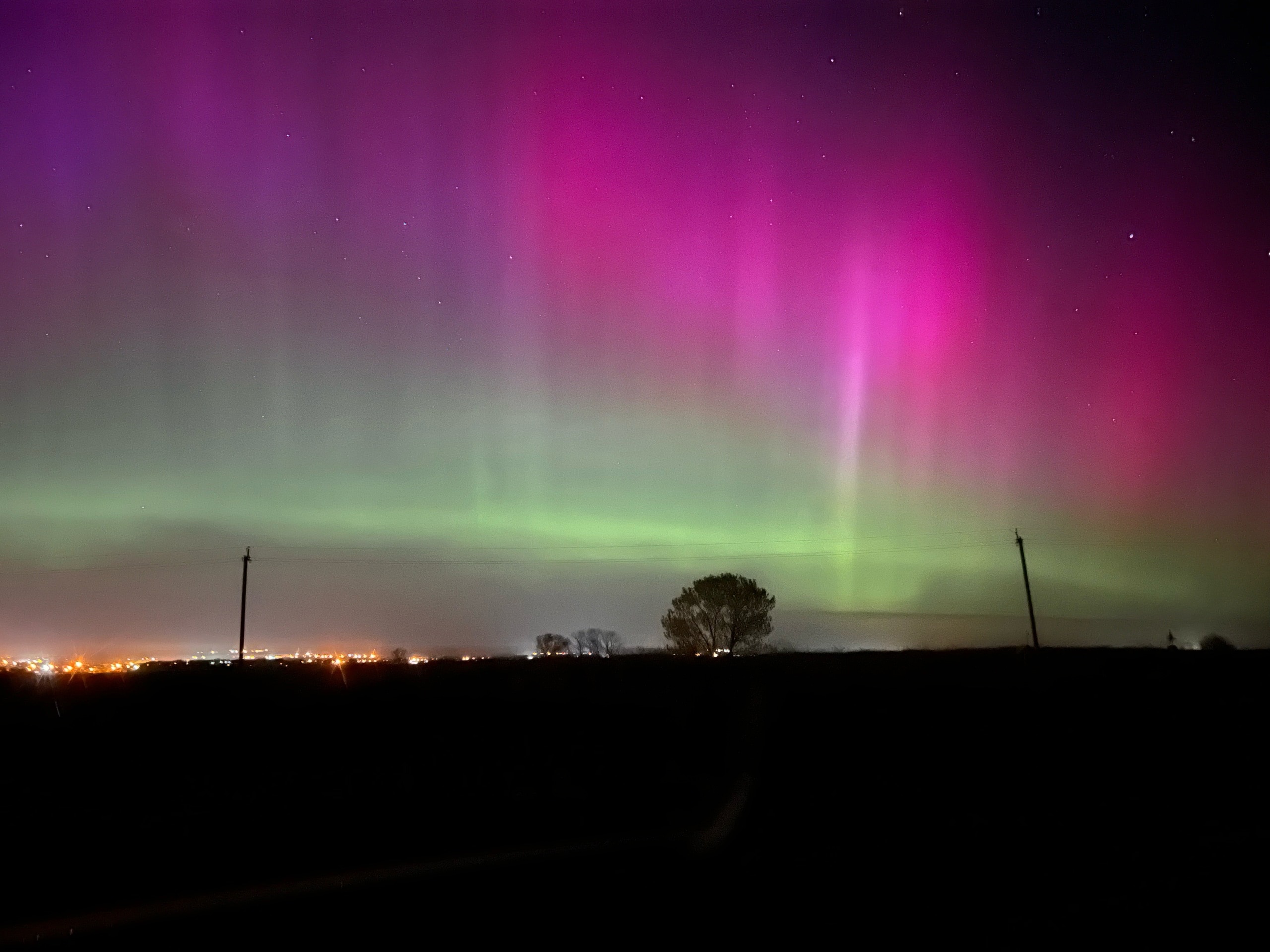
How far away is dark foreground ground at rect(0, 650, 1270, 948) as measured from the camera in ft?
19.7

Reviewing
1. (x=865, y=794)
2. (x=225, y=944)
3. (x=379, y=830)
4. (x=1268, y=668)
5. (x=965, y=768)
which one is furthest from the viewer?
(x=1268, y=668)

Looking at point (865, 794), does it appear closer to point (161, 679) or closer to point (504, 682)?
point (504, 682)

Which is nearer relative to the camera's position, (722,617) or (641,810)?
(641,810)

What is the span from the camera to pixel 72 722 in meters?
17.9

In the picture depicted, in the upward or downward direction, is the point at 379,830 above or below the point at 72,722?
below

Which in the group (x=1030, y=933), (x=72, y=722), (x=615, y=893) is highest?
(x=72, y=722)

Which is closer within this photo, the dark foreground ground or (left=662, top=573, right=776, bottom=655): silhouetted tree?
the dark foreground ground

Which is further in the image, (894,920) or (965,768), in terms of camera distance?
(965,768)

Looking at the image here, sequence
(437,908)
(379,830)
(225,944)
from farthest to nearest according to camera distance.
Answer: (379,830) → (437,908) → (225,944)

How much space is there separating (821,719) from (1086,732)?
470 centimetres

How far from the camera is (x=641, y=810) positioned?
417 inches

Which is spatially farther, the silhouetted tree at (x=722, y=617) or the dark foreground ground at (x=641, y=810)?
the silhouetted tree at (x=722, y=617)

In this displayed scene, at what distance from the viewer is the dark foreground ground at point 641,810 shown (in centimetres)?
602

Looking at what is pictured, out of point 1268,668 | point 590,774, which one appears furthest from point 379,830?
point 1268,668
